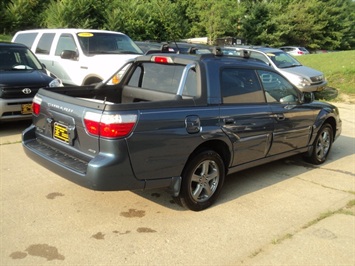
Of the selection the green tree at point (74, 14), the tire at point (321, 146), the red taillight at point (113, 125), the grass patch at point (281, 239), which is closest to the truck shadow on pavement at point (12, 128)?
the red taillight at point (113, 125)

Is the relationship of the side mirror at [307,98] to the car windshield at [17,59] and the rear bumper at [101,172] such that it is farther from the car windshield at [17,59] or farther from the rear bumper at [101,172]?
the car windshield at [17,59]

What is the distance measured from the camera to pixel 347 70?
15938 millimetres

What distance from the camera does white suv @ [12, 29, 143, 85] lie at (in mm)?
8788

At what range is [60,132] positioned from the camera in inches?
167

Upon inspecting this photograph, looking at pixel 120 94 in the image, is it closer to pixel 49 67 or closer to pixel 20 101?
pixel 20 101

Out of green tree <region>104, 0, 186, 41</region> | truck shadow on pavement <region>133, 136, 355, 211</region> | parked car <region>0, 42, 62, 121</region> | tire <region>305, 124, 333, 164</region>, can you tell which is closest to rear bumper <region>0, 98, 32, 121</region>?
parked car <region>0, 42, 62, 121</region>

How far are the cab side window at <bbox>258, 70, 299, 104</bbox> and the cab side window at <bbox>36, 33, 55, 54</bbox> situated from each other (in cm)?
673

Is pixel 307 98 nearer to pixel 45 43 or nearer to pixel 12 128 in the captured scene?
pixel 12 128

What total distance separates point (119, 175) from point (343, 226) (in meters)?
2.44

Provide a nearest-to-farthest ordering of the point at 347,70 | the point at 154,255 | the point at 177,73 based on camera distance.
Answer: the point at 154,255, the point at 177,73, the point at 347,70

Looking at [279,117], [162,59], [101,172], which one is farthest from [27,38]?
[101,172]

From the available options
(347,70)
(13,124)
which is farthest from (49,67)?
(347,70)

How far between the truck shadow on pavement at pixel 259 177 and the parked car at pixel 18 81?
3.49 m

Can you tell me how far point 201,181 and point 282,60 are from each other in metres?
10.8
